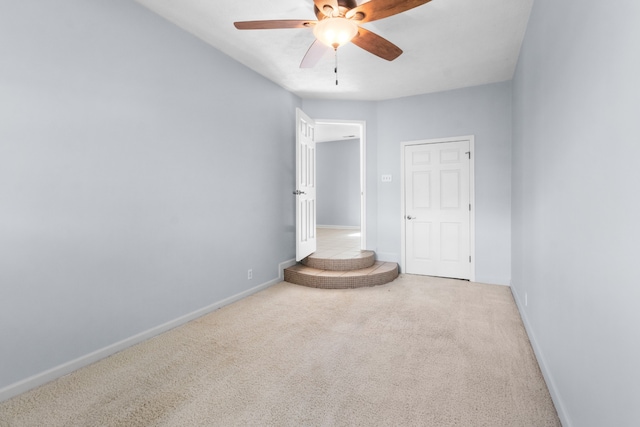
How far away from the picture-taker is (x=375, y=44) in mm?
2523

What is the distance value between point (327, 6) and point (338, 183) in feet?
25.0

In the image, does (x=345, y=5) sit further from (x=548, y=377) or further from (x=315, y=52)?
(x=548, y=377)

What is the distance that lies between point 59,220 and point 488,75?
4732mm

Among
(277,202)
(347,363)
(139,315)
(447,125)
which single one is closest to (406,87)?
(447,125)

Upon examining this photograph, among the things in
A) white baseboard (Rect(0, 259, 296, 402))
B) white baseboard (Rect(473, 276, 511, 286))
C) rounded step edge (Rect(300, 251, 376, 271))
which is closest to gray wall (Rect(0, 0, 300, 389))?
white baseboard (Rect(0, 259, 296, 402))

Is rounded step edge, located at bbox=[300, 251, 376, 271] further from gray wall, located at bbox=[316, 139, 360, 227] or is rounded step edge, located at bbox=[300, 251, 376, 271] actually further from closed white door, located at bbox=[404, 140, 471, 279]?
gray wall, located at bbox=[316, 139, 360, 227]

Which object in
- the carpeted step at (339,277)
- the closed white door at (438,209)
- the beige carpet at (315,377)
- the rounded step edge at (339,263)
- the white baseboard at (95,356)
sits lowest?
the beige carpet at (315,377)

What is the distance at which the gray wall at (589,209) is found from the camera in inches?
38.2

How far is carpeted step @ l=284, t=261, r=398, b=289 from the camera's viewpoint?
4215 millimetres

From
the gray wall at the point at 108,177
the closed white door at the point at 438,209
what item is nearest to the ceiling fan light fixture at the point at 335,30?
the gray wall at the point at 108,177

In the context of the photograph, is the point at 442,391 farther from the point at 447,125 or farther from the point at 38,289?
the point at 447,125

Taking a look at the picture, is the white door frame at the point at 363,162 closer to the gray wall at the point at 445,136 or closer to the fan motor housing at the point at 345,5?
the gray wall at the point at 445,136

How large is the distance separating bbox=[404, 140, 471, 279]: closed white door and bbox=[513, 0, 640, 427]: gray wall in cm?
235

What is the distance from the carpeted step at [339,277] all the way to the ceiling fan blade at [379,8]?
299 centimetres
